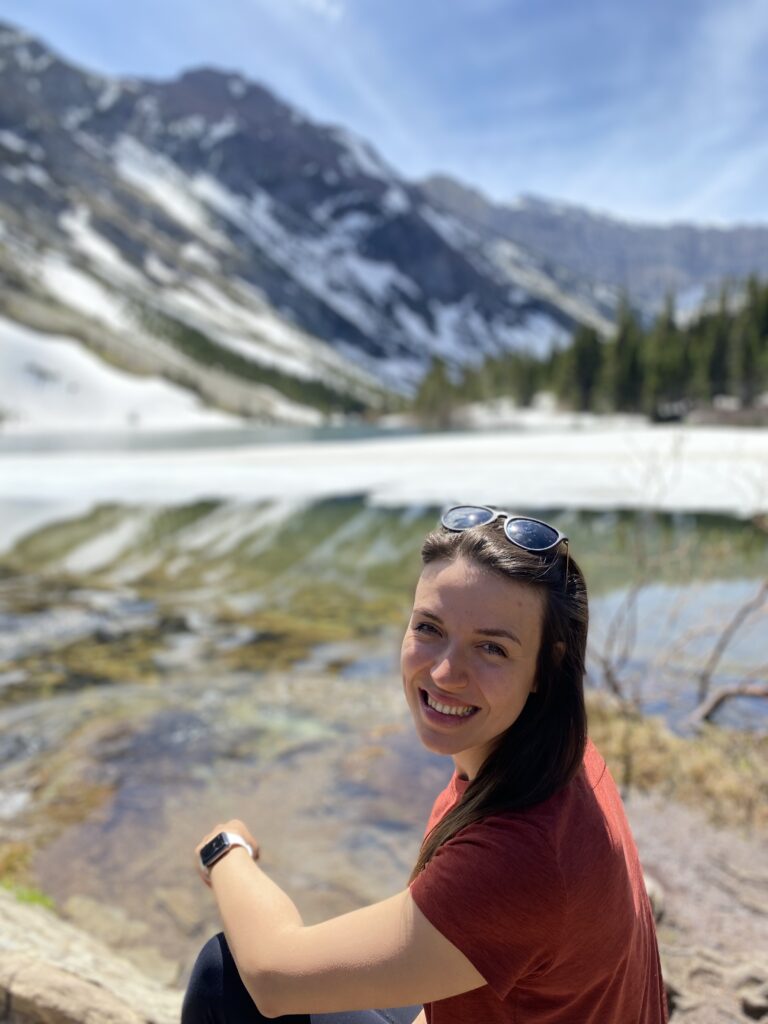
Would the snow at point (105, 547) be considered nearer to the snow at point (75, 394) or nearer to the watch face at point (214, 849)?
the watch face at point (214, 849)

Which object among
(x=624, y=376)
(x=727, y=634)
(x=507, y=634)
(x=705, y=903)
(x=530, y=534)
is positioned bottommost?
(x=705, y=903)

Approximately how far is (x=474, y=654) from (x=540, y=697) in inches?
7.9

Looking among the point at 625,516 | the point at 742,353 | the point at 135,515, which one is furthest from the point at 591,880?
the point at 742,353

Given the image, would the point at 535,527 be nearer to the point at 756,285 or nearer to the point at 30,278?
the point at 756,285

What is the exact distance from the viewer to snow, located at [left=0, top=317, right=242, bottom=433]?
105 m

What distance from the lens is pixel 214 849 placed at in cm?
209

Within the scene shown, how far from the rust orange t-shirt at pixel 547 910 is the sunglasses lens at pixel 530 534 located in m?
0.54

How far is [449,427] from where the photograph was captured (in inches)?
3410

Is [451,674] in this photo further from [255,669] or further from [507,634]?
[255,669]

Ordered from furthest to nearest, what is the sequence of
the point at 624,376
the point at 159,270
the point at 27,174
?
the point at 159,270
the point at 27,174
the point at 624,376

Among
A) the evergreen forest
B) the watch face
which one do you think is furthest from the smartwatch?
the evergreen forest

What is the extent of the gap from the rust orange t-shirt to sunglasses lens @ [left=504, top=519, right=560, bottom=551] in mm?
542

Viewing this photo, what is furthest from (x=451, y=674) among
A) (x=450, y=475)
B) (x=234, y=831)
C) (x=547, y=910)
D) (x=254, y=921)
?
(x=450, y=475)

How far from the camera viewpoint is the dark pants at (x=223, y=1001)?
1.96 meters
